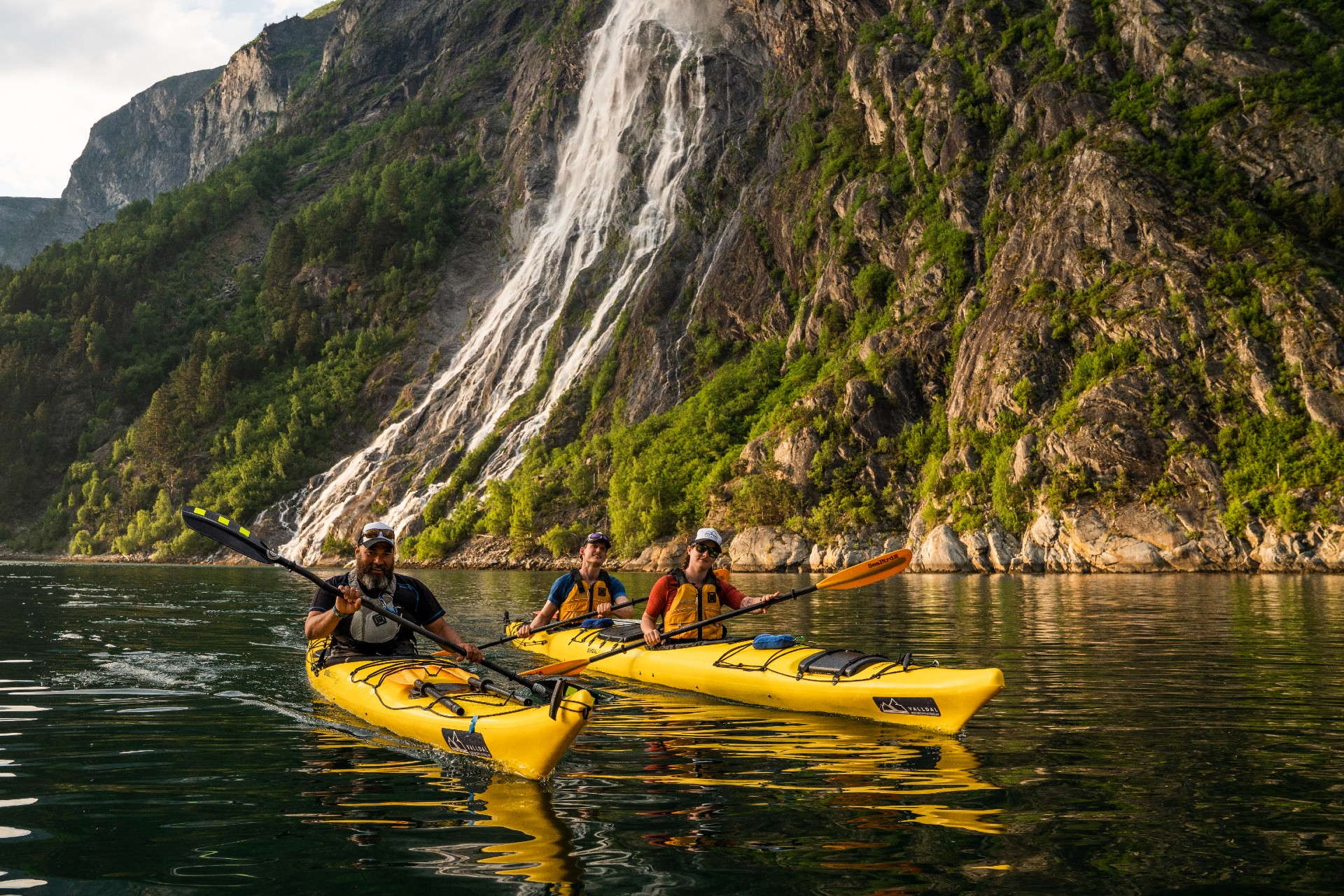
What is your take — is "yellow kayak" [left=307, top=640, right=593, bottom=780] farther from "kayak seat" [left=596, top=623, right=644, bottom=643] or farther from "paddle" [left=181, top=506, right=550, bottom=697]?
"kayak seat" [left=596, top=623, right=644, bottom=643]

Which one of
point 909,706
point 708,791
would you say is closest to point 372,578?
point 708,791

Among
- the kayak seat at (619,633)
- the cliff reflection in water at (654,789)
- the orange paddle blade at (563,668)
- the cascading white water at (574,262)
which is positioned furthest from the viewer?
the cascading white water at (574,262)

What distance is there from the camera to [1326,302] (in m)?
41.5

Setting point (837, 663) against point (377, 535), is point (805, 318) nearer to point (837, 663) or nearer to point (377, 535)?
point (837, 663)

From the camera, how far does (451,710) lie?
887 centimetres

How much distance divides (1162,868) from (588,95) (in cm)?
8812

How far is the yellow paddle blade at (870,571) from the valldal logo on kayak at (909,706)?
227cm

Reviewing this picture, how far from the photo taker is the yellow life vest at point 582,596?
50.2ft

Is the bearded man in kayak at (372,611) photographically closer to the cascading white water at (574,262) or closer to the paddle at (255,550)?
the paddle at (255,550)

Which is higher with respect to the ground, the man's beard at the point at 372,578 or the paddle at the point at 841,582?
the man's beard at the point at 372,578

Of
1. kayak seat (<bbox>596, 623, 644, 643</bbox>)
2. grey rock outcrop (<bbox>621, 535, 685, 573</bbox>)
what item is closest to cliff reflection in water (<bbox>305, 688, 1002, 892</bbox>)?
kayak seat (<bbox>596, 623, 644, 643</bbox>)

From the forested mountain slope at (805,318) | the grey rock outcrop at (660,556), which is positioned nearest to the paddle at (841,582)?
the forested mountain slope at (805,318)

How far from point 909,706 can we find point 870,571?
3.09 m

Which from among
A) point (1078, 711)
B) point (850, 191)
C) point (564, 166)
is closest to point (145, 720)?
point (1078, 711)
